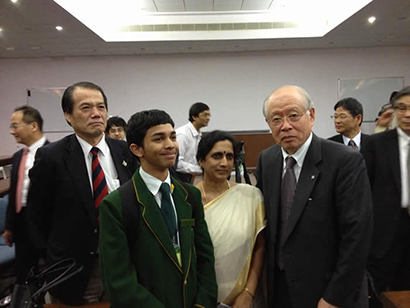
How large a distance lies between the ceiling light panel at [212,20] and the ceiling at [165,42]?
10 centimetres

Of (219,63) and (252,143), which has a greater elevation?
(219,63)

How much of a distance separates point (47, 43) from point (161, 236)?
21.9 feet

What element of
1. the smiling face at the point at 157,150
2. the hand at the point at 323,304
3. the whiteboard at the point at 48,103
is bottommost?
the hand at the point at 323,304

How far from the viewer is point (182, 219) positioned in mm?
1059

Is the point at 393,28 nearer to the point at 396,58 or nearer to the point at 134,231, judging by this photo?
the point at 396,58

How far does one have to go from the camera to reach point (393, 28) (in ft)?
19.5

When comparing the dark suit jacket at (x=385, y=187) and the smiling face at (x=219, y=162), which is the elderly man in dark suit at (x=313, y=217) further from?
the dark suit jacket at (x=385, y=187)

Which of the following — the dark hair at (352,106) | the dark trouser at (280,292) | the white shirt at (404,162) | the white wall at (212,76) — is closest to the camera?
the dark trouser at (280,292)

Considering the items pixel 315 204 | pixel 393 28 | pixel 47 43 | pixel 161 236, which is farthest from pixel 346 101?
pixel 47 43

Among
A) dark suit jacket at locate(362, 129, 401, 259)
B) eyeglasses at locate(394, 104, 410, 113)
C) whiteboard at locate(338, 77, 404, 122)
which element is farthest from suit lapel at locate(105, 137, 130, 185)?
whiteboard at locate(338, 77, 404, 122)

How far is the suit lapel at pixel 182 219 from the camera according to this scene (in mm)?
1030

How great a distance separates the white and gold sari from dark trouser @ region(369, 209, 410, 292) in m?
0.78

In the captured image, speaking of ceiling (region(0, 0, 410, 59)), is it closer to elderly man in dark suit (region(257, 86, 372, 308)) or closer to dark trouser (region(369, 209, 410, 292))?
dark trouser (region(369, 209, 410, 292))

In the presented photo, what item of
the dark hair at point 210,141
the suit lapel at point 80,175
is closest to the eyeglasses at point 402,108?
the dark hair at point 210,141
